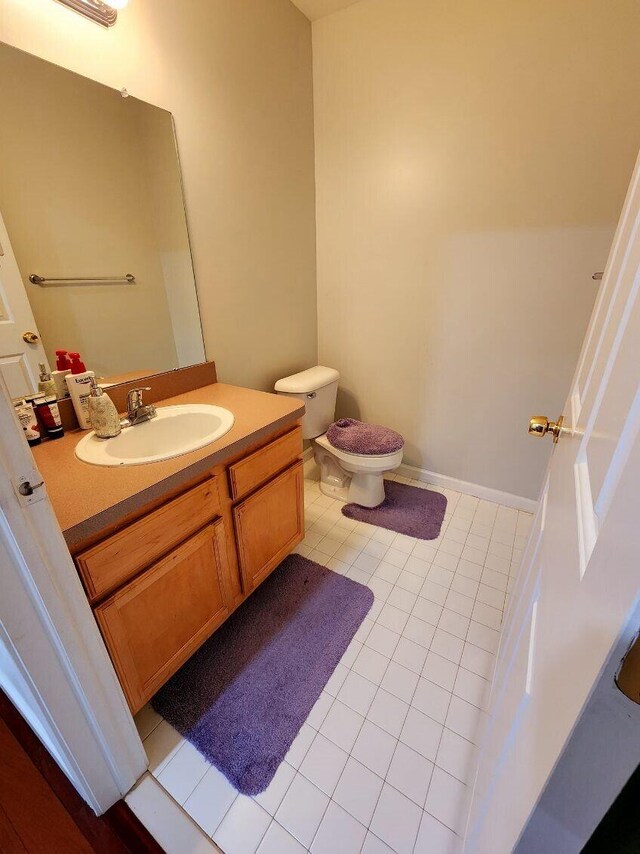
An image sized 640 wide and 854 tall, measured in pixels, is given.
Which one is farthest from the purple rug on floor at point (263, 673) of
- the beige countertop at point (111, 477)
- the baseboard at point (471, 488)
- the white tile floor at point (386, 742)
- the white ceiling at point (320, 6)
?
the white ceiling at point (320, 6)

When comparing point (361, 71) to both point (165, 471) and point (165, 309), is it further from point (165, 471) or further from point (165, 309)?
point (165, 471)

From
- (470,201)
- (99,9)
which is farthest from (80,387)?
(470,201)

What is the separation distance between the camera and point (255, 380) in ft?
6.42

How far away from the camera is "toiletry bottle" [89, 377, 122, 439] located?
1.09 meters

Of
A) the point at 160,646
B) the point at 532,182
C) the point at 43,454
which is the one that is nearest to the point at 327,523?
the point at 160,646

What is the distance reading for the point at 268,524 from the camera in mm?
1397

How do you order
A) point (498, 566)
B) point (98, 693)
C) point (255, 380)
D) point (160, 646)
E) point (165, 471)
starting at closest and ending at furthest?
point (98, 693)
point (165, 471)
point (160, 646)
point (498, 566)
point (255, 380)

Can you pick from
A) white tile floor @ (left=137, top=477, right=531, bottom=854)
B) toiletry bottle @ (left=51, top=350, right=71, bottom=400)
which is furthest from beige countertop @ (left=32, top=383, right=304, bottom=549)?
white tile floor @ (left=137, top=477, right=531, bottom=854)

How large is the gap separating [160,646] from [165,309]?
1.20m

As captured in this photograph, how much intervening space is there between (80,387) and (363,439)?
1321mm

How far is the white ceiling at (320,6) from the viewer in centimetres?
166

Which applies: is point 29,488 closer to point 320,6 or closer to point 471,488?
point 471,488

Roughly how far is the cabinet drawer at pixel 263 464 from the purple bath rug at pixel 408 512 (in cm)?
78

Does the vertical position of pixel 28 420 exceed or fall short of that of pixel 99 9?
it falls short
